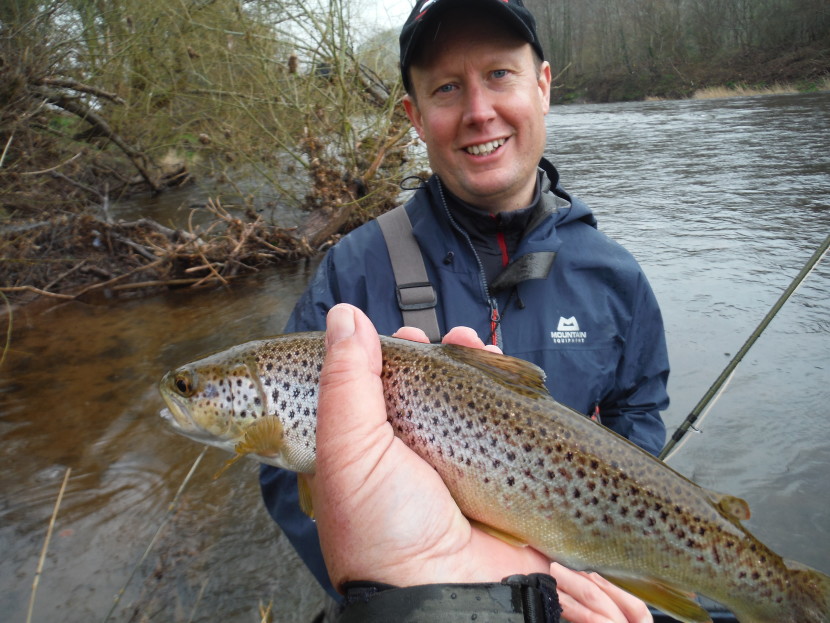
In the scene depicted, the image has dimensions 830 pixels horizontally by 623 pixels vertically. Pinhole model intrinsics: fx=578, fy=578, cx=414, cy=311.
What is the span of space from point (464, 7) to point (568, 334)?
1619 millimetres

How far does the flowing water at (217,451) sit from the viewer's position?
3.60 m

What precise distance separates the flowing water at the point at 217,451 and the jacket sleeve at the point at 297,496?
111cm

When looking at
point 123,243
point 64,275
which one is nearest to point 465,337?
point 64,275

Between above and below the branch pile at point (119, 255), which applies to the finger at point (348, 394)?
above

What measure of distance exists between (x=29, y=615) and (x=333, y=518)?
2.93 m

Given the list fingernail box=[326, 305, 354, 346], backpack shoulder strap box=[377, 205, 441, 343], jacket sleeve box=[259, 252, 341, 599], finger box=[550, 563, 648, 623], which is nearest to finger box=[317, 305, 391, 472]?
fingernail box=[326, 305, 354, 346]

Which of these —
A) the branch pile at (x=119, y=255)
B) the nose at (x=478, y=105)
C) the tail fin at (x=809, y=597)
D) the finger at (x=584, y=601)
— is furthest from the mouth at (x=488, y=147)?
the branch pile at (x=119, y=255)

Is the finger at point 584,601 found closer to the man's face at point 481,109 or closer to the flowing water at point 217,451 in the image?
the man's face at point 481,109

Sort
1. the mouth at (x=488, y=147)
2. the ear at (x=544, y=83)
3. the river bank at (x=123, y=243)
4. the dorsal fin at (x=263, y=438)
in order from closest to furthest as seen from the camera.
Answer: the dorsal fin at (x=263, y=438), the mouth at (x=488, y=147), the ear at (x=544, y=83), the river bank at (x=123, y=243)

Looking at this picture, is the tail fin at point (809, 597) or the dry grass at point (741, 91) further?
the dry grass at point (741, 91)

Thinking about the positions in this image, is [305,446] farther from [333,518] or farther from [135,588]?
[135,588]

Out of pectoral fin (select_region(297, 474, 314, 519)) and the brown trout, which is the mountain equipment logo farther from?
pectoral fin (select_region(297, 474, 314, 519))

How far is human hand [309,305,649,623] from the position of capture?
137 cm

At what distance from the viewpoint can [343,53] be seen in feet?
31.6
